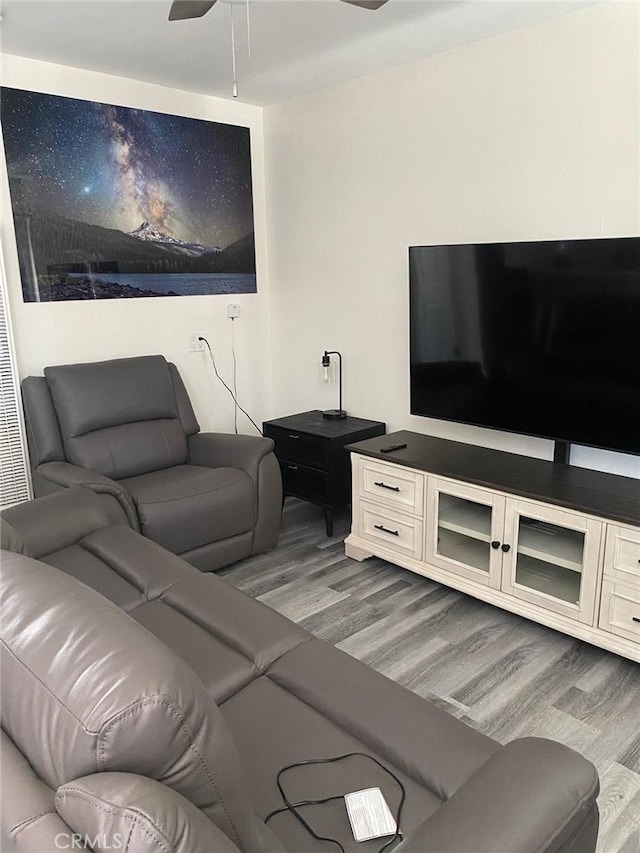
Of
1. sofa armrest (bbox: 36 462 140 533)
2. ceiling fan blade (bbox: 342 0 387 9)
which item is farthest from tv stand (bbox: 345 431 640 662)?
ceiling fan blade (bbox: 342 0 387 9)

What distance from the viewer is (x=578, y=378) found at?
262 cm

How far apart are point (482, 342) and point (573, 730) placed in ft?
5.31

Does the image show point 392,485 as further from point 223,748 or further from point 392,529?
point 223,748

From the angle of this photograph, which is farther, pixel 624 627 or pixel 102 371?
pixel 102 371

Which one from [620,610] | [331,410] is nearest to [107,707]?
[620,610]

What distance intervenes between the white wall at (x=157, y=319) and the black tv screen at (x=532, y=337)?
59.0 inches

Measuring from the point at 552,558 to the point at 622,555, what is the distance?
295mm

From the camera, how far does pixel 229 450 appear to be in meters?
3.44

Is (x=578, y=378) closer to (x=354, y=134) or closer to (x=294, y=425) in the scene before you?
(x=294, y=425)

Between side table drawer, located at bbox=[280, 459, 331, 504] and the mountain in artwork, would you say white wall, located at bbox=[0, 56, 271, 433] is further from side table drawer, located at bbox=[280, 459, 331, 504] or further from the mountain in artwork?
side table drawer, located at bbox=[280, 459, 331, 504]

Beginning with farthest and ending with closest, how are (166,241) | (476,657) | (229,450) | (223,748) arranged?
(166,241), (229,450), (476,657), (223,748)

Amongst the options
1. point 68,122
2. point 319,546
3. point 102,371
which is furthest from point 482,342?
point 68,122

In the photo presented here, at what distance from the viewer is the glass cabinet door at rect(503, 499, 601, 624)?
2.41 m

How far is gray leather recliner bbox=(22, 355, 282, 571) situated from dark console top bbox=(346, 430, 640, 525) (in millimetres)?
599
